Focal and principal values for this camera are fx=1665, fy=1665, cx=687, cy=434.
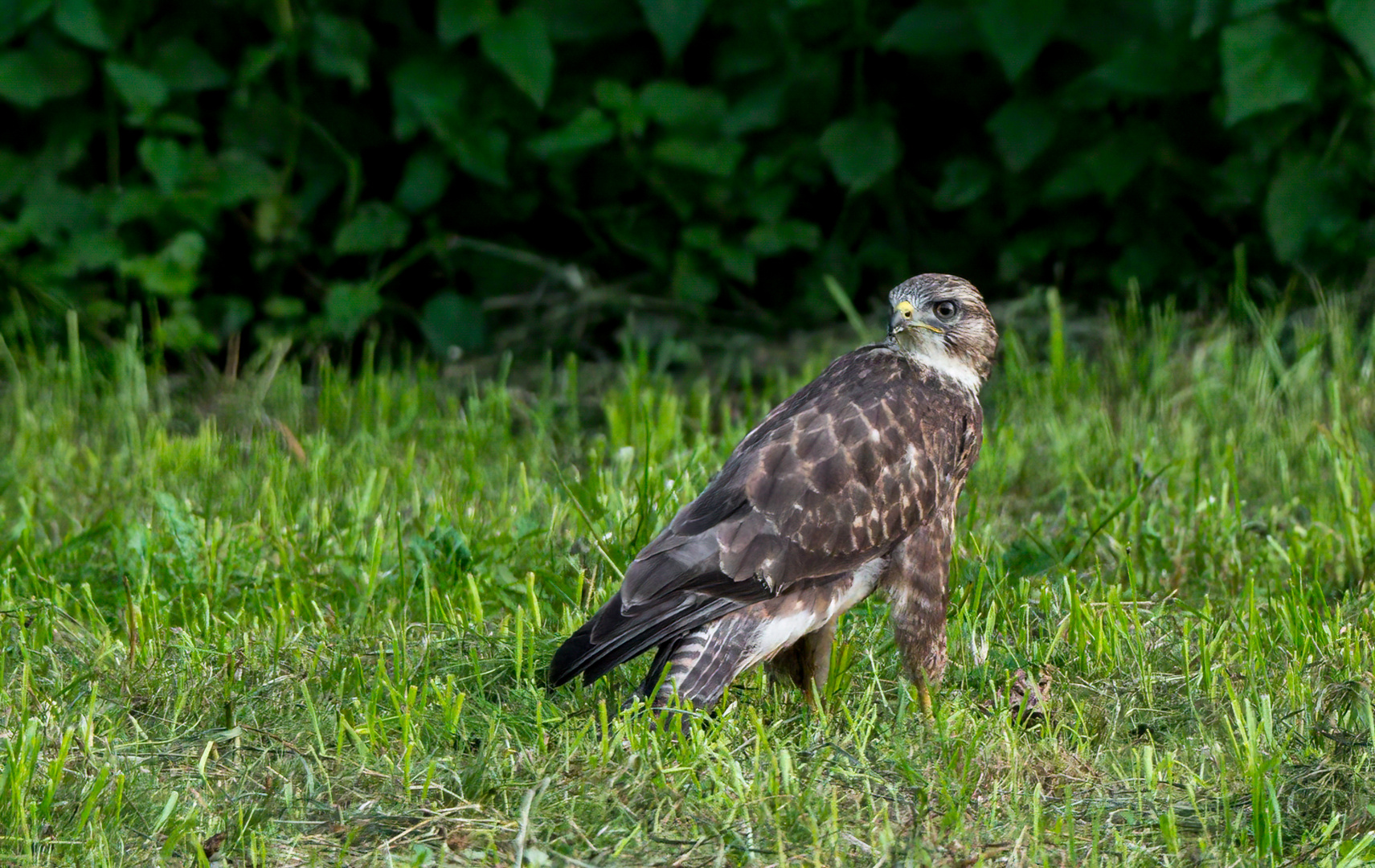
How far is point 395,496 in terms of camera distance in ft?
15.1

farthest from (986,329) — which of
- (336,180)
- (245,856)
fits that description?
(336,180)

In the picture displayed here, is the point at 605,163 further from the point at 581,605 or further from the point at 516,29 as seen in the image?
the point at 581,605

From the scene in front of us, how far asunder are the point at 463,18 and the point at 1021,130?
212cm

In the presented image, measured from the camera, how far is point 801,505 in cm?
342

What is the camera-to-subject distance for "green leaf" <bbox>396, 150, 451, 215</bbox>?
6.48m

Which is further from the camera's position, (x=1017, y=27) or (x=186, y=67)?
(x=186, y=67)

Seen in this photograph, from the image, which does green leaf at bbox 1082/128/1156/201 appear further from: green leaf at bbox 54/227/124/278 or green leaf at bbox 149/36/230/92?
green leaf at bbox 54/227/124/278

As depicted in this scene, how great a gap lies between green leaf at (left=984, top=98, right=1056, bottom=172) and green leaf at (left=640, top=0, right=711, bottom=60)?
117 centimetres

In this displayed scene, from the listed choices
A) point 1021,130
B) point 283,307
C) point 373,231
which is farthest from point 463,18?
point 1021,130

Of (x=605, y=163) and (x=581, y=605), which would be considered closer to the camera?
(x=581, y=605)

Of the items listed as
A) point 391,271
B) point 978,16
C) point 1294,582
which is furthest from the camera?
point 391,271

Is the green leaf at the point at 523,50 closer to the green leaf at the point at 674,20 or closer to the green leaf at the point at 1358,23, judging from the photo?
the green leaf at the point at 674,20

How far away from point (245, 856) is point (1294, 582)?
2536 mm

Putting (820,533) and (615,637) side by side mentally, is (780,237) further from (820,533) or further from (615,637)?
(615,637)
